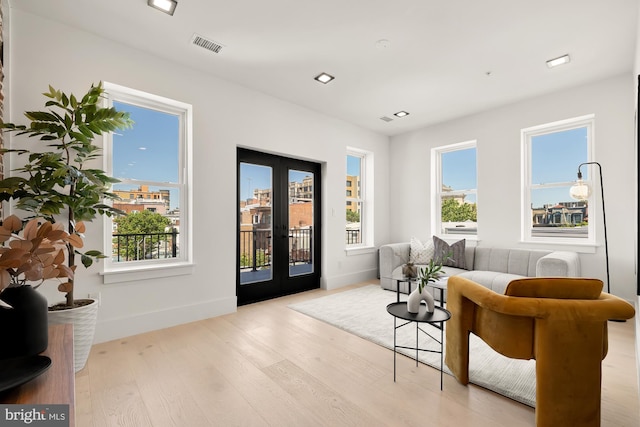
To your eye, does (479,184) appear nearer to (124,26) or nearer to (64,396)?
(124,26)

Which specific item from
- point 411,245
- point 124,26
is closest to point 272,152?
point 124,26

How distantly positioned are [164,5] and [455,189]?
4700 millimetres

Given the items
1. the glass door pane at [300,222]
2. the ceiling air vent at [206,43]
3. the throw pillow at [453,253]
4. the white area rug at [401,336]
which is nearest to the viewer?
the white area rug at [401,336]

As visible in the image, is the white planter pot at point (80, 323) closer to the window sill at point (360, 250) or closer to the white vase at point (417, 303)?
the white vase at point (417, 303)

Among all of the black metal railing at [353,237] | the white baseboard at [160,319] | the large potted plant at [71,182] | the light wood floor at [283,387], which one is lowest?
the light wood floor at [283,387]

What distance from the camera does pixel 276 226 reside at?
4.58 m

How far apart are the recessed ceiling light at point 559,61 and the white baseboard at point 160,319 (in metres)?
4.40

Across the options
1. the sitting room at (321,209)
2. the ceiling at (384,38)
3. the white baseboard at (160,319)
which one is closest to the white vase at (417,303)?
the sitting room at (321,209)

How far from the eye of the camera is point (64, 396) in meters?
0.80

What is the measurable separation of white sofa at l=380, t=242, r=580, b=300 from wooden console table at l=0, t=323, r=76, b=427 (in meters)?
3.71

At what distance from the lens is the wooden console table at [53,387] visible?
2.57 ft

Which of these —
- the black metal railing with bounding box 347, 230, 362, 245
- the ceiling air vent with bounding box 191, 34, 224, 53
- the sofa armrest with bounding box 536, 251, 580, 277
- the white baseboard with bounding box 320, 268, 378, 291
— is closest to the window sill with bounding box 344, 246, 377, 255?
the black metal railing with bounding box 347, 230, 362, 245

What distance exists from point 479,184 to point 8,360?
5278 millimetres

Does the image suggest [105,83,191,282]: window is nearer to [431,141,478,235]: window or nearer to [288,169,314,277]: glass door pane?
[288,169,314,277]: glass door pane
